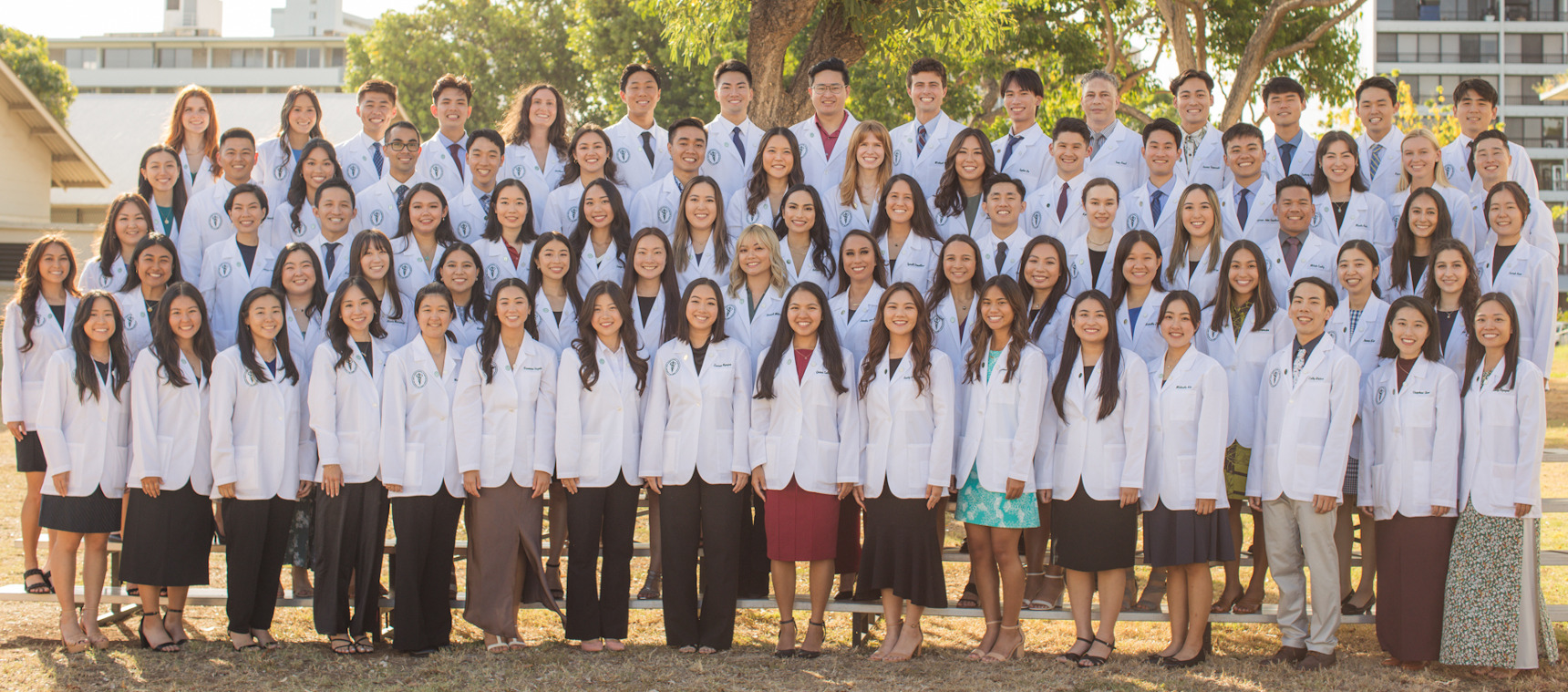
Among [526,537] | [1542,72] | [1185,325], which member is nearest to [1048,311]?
[1185,325]

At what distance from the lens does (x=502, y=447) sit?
18.2 feet

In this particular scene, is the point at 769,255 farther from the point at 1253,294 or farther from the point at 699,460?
the point at 1253,294

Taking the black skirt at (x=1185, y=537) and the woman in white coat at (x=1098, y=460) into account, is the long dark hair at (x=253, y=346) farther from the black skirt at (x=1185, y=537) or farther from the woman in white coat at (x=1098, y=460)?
the black skirt at (x=1185, y=537)

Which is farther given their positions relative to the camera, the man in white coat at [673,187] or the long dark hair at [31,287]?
the man in white coat at [673,187]

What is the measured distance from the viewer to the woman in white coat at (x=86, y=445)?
553cm

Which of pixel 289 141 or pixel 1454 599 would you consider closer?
pixel 1454 599

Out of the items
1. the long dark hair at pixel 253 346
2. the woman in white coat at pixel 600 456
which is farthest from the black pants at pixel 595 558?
the long dark hair at pixel 253 346

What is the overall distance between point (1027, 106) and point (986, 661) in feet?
11.0

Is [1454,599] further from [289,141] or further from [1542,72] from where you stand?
[1542,72]

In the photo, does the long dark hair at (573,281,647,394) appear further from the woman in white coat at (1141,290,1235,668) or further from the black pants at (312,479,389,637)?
the woman in white coat at (1141,290,1235,668)

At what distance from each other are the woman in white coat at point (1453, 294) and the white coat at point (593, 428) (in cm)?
392

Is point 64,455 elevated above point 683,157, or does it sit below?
below

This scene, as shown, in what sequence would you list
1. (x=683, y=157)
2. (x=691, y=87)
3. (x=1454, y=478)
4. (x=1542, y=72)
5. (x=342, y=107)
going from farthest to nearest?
(x=1542, y=72) < (x=342, y=107) < (x=691, y=87) < (x=683, y=157) < (x=1454, y=478)

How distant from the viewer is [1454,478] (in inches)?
209
